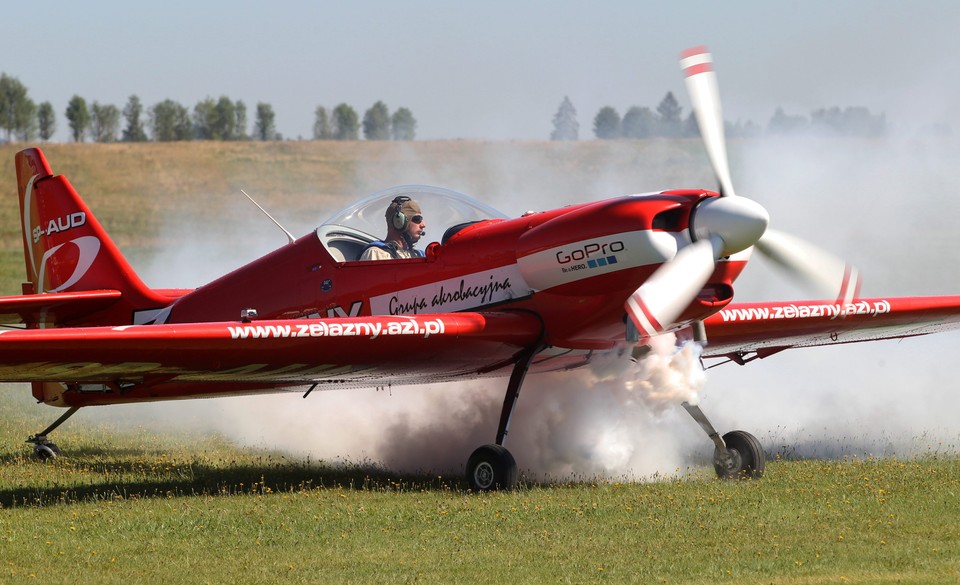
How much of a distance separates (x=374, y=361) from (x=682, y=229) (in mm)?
3012

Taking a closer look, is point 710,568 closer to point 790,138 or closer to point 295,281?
point 295,281

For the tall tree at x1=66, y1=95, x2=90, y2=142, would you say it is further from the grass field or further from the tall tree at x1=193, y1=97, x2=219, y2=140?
the grass field

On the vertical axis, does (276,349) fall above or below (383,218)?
below

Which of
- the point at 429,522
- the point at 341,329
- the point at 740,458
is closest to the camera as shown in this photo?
the point at 429,522

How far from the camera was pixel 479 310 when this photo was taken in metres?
11.0

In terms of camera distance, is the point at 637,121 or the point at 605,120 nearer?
the point at 637,121

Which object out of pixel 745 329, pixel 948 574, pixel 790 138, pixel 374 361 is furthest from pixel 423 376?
pixel 790 138

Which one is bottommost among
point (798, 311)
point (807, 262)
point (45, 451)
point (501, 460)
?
point (45, 451)

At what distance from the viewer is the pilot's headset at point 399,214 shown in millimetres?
11695

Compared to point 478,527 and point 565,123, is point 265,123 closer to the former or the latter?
point 565,123

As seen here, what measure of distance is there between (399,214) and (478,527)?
3807 mm

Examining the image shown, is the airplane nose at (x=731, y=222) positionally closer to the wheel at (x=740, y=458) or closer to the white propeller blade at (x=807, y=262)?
the white propeller blade at (x=807, y=262)

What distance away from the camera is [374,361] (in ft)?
35.7

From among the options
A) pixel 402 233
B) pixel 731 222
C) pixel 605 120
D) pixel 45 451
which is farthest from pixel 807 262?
pixel 605 120
